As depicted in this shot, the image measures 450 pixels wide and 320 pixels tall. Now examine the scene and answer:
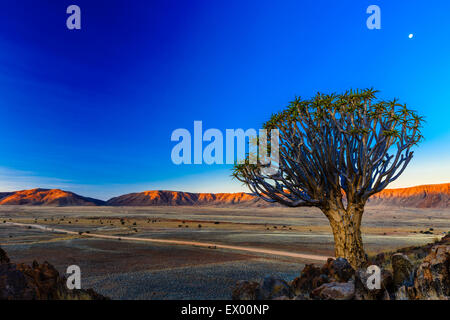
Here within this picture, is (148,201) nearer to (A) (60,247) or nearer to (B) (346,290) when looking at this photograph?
(A) (60,247)

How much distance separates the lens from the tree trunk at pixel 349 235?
10.3 metres

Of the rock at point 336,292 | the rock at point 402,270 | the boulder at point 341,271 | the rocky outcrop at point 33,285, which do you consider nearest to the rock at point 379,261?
the rock at point 402,270

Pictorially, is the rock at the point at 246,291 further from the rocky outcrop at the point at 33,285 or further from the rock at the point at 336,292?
the rocky outcrop at the point at 33,285

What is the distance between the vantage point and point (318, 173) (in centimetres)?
1130

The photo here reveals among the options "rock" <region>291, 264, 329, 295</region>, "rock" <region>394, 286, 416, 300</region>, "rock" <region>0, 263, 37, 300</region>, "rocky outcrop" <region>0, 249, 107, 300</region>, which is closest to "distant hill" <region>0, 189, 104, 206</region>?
"rocky outcrop" <region>0, 249, 107, 300</region>

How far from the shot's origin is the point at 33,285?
18.6ft

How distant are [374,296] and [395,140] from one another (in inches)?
279

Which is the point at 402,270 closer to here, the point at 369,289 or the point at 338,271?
the point at 338,271

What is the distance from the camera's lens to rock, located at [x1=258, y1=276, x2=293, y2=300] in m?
6.22

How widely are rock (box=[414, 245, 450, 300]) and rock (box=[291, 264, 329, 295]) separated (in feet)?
7.17

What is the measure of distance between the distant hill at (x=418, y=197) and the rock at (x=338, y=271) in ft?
527

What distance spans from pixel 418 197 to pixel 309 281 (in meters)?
177

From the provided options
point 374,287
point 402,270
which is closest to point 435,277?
point 374,287
